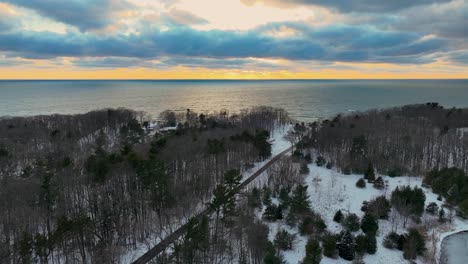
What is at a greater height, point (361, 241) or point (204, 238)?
point (204, 238)

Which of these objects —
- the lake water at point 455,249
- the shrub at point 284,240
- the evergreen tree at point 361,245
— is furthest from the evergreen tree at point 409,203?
the shrub at point 284,240

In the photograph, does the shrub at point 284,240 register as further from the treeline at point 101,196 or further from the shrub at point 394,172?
the shrub at point 394,172

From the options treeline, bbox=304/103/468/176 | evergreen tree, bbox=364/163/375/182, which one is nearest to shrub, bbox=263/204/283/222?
evergreen tree, bbox=364/163/375/182

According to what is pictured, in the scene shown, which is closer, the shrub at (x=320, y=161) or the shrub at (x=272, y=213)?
the shrub at (x=272, y=213)

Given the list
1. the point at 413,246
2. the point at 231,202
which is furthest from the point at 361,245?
the point at 231,202

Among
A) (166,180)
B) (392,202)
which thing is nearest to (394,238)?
(392,202)

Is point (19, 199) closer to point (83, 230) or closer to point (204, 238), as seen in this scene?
point (83, 230)

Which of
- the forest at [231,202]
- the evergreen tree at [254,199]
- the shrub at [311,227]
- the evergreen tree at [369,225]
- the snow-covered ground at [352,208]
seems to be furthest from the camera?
the evergreen tree at [254,199]
